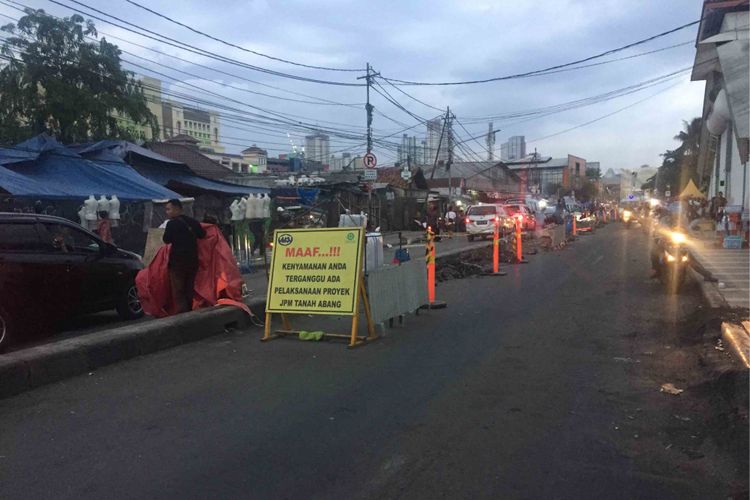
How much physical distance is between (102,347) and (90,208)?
32.6 ft

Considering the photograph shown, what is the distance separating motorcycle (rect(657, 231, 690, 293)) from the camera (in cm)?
1173

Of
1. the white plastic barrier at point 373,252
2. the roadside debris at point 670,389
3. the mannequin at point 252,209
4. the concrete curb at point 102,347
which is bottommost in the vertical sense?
the roadside debris at point 670,389

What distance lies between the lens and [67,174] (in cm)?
1697

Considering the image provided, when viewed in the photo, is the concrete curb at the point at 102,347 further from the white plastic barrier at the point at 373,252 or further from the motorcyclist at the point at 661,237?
the motorcyclist at the point at 661,237

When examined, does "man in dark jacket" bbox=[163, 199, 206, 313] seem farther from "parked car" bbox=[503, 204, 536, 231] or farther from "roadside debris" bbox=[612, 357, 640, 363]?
"parked car" bbox=[503, 204, 536, 231]

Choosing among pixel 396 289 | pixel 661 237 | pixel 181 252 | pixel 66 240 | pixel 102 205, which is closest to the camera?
pixel 181 252

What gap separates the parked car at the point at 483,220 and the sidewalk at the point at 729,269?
9.83 metres

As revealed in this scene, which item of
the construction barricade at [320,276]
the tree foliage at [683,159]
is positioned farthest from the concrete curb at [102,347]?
the tree foliage at [683,159]

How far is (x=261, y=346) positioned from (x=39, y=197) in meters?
9.86

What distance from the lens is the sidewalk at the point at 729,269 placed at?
9852 mm

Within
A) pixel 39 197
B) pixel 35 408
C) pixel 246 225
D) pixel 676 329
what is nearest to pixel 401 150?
pixel 246 225

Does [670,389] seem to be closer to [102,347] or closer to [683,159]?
[102,347]

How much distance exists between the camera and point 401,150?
139 ft

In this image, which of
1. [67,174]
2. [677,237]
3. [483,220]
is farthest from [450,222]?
[677,237]
